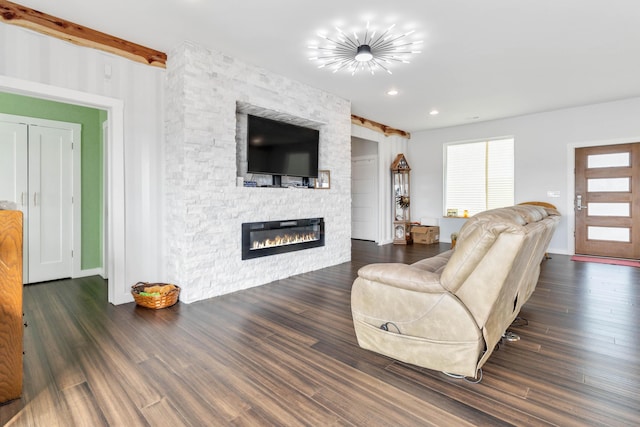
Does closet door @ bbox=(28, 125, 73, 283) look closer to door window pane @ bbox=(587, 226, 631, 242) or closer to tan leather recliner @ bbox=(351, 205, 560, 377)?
tan leather recliner @ bbox=(351, 205, 560, 377)

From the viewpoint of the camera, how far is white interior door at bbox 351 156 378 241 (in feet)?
25.7

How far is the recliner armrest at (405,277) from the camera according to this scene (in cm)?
195

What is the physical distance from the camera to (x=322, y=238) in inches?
199

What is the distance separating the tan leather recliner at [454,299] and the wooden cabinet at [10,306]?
200 centimetres

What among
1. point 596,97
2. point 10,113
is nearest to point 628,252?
point 596,97

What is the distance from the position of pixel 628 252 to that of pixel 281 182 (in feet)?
20.0

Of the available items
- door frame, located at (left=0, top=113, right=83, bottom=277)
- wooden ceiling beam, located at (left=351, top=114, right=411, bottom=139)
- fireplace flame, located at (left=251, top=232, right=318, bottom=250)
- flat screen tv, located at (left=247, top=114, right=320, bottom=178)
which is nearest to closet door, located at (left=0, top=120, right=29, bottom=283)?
door frame, located at (left=0, top=113, right=83, bottom=277)

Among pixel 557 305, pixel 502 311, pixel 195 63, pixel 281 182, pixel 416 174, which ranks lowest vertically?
pixel 557 305

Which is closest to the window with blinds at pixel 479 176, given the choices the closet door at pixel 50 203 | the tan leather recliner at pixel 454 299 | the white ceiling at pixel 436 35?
the white ceiling at pixel 436 35

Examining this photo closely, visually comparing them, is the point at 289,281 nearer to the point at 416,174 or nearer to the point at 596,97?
the point at 416,174

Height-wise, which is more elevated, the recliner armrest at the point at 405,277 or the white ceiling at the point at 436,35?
the white ceiling at the point at 436,35

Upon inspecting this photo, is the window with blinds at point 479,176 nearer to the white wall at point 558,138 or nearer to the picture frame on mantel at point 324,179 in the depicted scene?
the white wall at point 558,138

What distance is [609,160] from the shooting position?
5.80m

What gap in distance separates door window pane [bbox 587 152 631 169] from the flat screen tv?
509 cm
